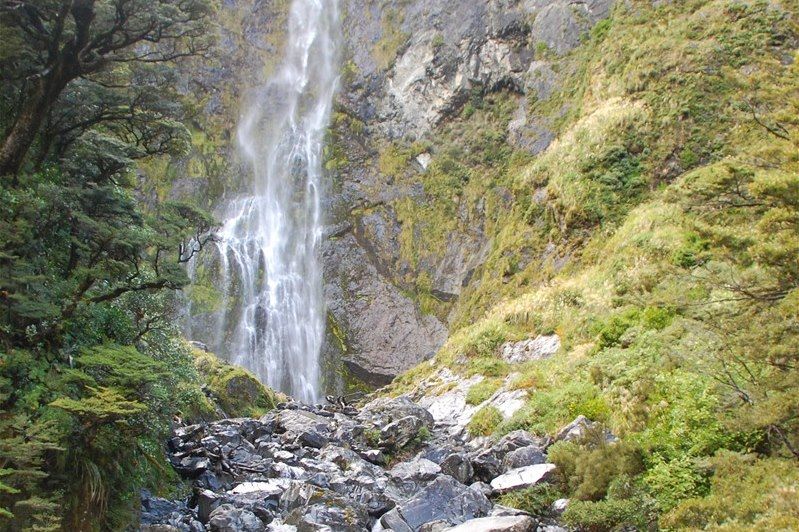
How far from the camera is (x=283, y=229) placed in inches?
1446

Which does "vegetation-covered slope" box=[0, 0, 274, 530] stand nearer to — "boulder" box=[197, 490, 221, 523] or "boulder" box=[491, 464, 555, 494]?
"boulder" box=[197, 490, 221, 523]

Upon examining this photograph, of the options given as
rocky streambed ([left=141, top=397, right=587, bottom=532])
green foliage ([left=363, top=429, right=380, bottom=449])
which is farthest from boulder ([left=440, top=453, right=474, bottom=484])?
green foliage ([left=363, top=429, right=380, bottom=449])

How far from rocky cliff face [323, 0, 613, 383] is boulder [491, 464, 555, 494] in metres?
20.7

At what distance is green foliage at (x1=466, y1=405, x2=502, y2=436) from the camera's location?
535 inches

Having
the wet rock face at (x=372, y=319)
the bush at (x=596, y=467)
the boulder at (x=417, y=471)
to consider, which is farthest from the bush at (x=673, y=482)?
the wet rock face at (x=372, y=319)

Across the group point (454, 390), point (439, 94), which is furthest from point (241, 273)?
point (454, 390)

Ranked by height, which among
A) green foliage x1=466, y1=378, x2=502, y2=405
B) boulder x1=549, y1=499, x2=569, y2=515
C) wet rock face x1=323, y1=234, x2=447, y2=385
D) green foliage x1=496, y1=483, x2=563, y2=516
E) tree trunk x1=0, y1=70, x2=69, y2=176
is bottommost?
boulder x1=549, y1=499, x2=569, y2=515

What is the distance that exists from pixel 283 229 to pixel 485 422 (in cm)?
2555

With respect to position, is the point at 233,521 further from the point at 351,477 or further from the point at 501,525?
the point at 501,525

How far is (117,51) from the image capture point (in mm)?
10109

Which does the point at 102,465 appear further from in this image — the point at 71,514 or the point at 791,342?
the point at 791,342

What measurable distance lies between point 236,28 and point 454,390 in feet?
129

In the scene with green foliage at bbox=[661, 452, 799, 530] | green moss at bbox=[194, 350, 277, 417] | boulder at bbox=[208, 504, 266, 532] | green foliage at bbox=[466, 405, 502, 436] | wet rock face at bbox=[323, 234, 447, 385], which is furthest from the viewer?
wet rock face at bbox=[323, 234, 447, 385]

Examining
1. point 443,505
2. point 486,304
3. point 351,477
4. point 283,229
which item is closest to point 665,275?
point 443,505
